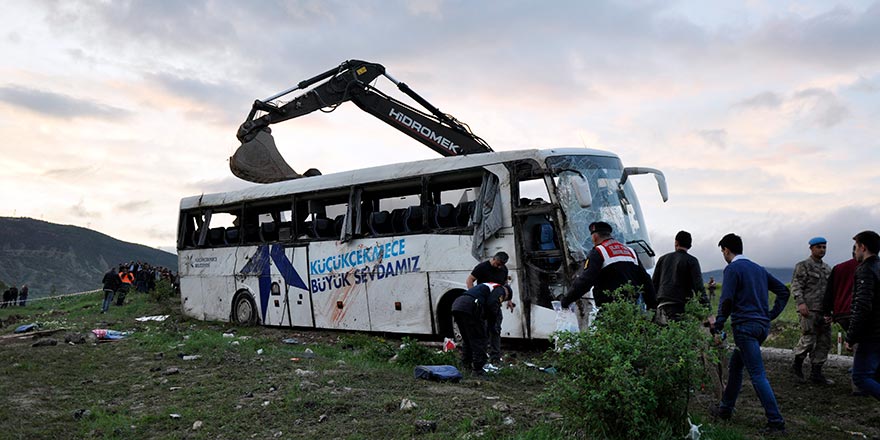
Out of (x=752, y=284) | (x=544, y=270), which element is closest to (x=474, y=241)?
(x=544, y=270)

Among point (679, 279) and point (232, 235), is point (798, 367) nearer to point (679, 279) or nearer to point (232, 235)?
point (679, 279)

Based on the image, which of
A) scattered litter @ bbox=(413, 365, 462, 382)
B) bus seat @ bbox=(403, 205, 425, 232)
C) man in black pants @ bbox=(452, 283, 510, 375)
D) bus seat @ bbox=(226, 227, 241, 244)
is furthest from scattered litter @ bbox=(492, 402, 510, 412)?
bus seat @ bbox=(226, 227, 241, 244)

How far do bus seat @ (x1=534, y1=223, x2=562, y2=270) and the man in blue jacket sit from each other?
3.95m

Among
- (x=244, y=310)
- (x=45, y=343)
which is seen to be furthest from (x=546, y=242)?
(x=45, y=343)

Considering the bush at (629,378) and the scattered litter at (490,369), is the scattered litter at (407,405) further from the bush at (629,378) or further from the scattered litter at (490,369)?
the scattered litter at (490,369)

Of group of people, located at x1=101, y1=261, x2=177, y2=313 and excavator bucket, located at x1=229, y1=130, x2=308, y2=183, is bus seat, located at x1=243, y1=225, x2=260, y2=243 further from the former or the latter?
group of people, located at x1=101, y1=261, x2=177, y2=313

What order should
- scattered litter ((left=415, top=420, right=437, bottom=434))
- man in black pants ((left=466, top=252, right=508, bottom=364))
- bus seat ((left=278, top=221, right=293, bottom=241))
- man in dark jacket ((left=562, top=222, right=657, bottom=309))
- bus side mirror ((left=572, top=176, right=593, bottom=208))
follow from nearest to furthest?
1. scattered litter ((left=415, top=420, right=437, bottom=434))
2. man in dark jacket ((left=562, top=222, right=657, bottom=309))
3. man in black pants ((left=466, top=252, right=508, bottom=364))
4. bus side mirror ((left=572, top=176, right=593, bottom=208))
5. bus seat ((left=278, top=221, right=293, bottom=241))

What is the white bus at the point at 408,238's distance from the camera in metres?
10.1

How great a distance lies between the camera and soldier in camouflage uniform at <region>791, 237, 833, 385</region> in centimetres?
836

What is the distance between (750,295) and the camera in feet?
19.0

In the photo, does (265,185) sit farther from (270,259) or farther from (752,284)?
(752,284)

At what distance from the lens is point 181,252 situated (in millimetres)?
17297

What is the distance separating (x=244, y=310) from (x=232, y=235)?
5.59ft

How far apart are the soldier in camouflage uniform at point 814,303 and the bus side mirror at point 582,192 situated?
2.65 metres
